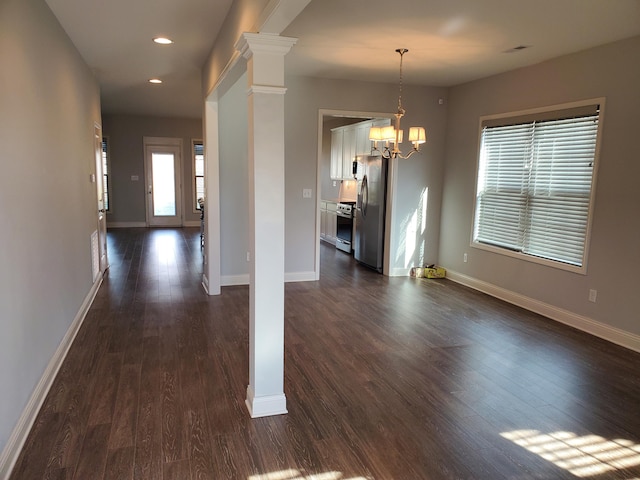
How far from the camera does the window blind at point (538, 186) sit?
14.4 feet

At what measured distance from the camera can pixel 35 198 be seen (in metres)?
2.74

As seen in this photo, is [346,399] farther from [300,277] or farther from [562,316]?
[300,277]

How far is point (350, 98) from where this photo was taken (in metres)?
5.95

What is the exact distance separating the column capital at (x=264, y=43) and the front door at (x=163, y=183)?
9427 mm

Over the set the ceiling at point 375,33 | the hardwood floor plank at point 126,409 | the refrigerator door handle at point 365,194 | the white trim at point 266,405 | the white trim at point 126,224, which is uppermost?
the ceiling at point 375,33

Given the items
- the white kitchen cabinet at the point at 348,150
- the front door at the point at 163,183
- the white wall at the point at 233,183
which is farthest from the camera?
the front door at the point at 163,183

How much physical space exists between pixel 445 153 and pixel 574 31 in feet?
8.92

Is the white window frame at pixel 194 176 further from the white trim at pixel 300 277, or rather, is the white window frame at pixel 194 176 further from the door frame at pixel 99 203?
the white trim at pixel 300 277

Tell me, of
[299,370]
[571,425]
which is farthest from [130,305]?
[571,425]

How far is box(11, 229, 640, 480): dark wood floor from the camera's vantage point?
228cm

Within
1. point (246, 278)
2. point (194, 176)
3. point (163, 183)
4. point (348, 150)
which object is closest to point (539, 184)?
point (246, 278)

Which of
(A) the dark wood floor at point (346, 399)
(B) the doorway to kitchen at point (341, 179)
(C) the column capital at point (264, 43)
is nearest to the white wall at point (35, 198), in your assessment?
(A) the dark wood floor at point (346, 399)

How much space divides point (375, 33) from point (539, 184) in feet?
8.07

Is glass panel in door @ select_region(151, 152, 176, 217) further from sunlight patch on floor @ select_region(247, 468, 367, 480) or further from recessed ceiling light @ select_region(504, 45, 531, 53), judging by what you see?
sunlight patch on floor @ select_region(247, 468, 367, 480)
